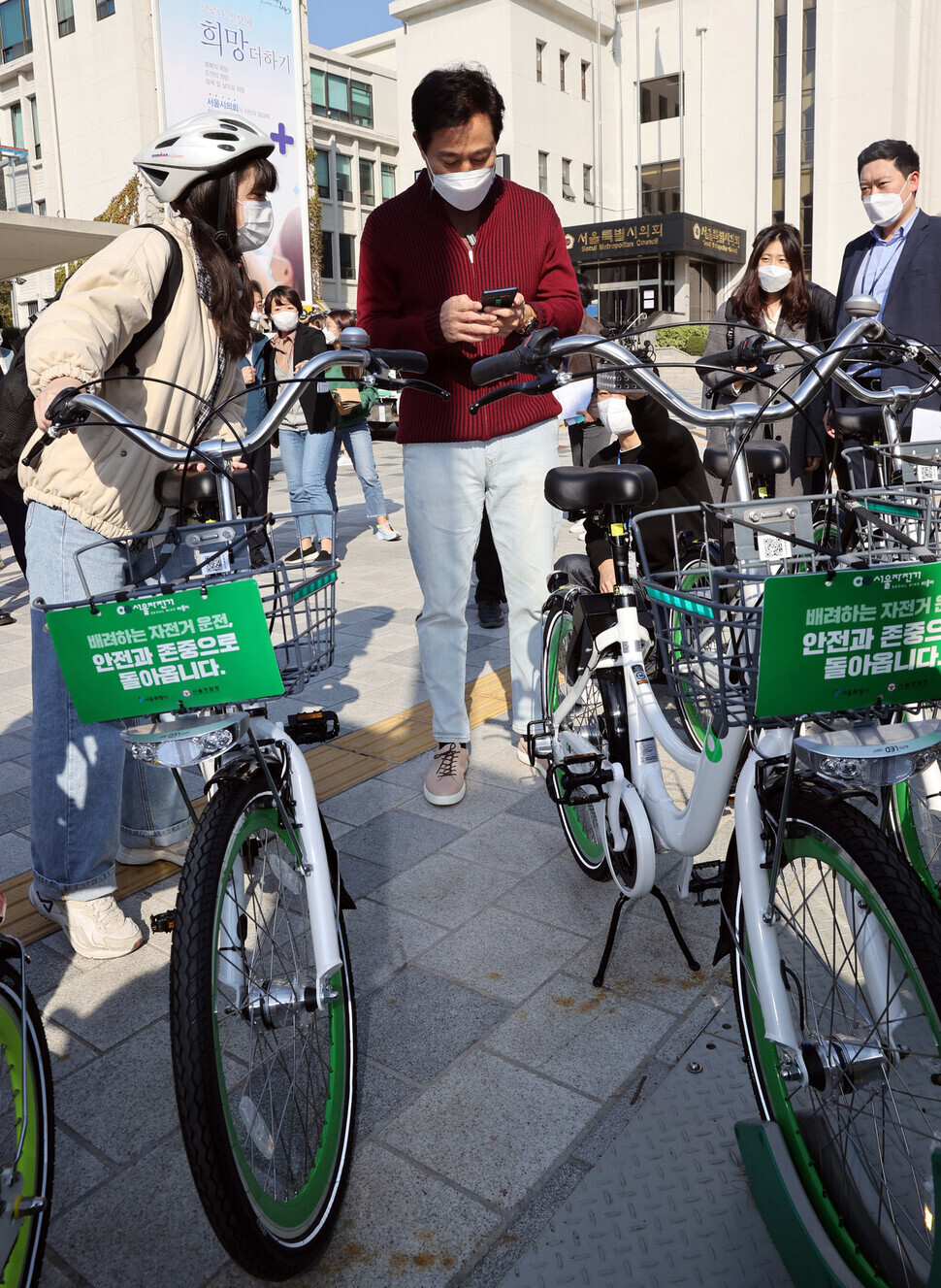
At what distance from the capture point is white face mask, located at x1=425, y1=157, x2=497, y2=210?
126 inches

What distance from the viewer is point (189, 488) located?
2217mm

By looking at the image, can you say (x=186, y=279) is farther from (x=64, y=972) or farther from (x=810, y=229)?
(x=810, y=229)

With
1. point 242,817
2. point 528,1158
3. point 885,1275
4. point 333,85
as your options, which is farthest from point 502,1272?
point 333,85

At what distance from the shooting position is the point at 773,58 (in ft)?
113

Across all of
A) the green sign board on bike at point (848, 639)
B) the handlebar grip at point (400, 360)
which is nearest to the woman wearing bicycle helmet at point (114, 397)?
the handlebar grip at point (400, 360)

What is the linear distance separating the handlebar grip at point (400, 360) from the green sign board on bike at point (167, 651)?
64 cm

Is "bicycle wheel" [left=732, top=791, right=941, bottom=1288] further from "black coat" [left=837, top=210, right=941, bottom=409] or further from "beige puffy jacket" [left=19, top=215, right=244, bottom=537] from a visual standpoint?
"black coat" [left=837, top=210, right=941, bottom=409]

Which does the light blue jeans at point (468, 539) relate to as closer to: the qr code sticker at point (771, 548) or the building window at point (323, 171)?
the qr code sticker at point (771, 548)

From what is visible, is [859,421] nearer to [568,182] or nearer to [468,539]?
[468,539]

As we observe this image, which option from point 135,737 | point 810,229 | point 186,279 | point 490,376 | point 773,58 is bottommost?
point 135,737

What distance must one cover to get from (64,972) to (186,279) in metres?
1.83

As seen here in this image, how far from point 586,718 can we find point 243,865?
4.56 ft

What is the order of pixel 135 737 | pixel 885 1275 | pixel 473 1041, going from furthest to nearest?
pixel 473 1041 < pixel 135 737 < pixel 885 1275

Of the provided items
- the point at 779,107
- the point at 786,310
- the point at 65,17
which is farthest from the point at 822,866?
the point at 779,107
